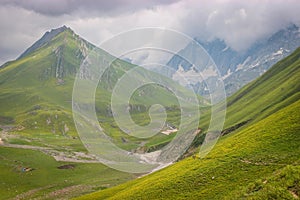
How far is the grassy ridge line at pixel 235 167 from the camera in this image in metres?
50.6

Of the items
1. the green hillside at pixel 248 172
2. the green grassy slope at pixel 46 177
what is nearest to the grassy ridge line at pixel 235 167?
the green hillside at pixel 248 172

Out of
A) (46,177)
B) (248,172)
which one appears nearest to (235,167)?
(248,172)

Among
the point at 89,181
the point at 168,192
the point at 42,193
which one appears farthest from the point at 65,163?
the point at 168,192

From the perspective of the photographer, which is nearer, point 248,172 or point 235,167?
point 248,172

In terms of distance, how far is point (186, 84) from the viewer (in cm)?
3369

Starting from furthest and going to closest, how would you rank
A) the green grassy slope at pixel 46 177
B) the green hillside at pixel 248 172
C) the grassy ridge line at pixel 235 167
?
the green grassy slope at pixel 46 177 → the grassy ridge line at pixel 235 167 → the green hillside at pixel 248 172

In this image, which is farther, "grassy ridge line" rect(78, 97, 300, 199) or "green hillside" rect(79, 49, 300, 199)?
"grassy ridge line" rect(78, 97, 300, 199)

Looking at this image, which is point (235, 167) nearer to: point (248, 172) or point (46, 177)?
point (248, 172)

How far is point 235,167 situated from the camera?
5572 cm

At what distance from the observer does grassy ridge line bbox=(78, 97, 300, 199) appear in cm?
5059

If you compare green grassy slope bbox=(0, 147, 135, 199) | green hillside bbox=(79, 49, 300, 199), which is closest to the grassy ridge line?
green hillside bbox=(79, 49, 300, 199)

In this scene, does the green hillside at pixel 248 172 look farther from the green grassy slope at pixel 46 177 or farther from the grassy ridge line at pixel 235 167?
the green grassy slope at pixel 46 177

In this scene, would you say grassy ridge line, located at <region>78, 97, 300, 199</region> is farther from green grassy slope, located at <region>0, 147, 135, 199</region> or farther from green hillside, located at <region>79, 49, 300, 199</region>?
green grassy slope, located at <region>0, 147, 135, 199</region>

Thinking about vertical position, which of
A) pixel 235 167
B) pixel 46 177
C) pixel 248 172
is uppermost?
pixel 235 167
